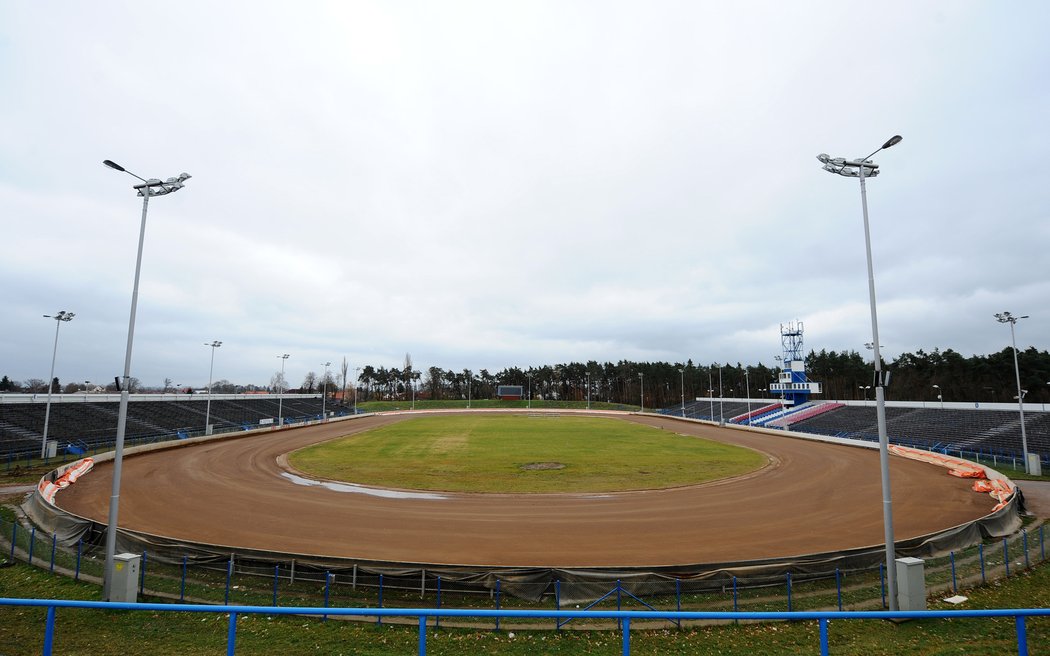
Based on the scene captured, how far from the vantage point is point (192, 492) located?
27.9 meters

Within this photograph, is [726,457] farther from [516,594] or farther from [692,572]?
[516,594]

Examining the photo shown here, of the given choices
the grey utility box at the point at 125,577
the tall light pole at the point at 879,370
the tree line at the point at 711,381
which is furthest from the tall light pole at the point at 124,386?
the tree line at the point at 711,381

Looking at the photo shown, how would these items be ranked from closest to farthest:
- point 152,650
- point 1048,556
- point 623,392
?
point 152,650
point 1048,556
point 623,392

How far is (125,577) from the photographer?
14156 millimetres

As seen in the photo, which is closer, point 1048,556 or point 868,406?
point 1048,556

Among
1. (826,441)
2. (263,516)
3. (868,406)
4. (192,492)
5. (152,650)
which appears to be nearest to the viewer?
(152,650)

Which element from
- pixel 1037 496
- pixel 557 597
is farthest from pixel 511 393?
pixel 557 597

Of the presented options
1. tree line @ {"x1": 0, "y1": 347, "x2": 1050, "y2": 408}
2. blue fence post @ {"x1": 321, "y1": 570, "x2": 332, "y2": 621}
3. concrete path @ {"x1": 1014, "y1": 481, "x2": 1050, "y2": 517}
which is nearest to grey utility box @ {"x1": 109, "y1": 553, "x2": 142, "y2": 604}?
blue fence post @ {"x1": 321, "y1": 570, "x2": 332, "y2": 621}

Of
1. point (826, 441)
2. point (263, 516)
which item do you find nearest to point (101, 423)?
point (263, 516)

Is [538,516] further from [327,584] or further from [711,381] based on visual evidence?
[711,381]

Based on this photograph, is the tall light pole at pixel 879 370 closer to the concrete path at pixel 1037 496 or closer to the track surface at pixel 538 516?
the track surface at pixel 538 516

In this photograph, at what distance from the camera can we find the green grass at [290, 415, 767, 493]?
3150 cm

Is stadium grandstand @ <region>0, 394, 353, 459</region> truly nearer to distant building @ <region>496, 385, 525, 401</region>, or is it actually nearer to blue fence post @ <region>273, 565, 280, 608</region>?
blue fence post @ <region>273, 565, 280, 608</region>

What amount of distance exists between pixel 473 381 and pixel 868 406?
436 ft
